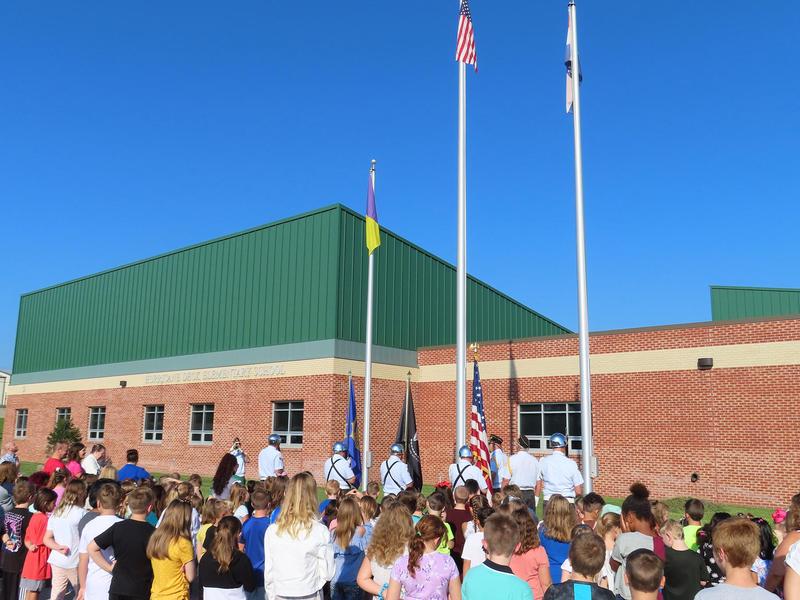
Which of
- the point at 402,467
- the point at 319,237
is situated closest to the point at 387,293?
the point at 319,237

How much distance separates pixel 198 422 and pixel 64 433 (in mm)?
8818

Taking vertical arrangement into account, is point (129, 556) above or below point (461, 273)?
below

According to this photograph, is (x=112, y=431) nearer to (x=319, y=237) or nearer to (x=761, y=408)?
(x=319, y=237)

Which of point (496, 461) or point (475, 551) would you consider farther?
point (496, 461)

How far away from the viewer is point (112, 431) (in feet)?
102

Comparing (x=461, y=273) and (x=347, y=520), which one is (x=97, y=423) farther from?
(x=347, y=520)

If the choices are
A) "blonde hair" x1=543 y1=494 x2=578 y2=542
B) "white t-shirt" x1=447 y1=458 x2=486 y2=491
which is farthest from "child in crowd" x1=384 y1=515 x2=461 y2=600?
"white t-shirt" x1=447 y1=458 x2=486 y2=491

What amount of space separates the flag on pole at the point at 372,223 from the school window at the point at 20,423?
28.6 m

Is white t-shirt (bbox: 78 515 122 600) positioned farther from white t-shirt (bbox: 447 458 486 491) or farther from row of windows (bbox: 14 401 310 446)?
row of windows (bbox: 14 401 310 446)

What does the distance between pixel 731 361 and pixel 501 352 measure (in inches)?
285

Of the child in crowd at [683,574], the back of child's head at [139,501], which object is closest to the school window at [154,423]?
the back of child's head at [139,501]

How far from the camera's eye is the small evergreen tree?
3181 cm

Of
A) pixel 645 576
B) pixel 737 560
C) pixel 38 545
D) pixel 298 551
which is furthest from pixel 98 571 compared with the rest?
pixel 737 560

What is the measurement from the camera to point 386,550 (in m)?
5.17
